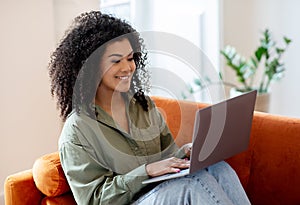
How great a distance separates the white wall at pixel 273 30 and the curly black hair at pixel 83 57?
179 centimetres

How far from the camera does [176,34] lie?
3318 mm

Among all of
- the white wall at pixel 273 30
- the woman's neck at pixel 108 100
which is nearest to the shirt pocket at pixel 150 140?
the woman's neck at pixel 108 100

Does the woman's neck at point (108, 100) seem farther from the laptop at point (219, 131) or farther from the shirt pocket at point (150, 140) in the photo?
the laptop at point (219, 131)

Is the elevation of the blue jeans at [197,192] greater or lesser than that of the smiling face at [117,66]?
lesser

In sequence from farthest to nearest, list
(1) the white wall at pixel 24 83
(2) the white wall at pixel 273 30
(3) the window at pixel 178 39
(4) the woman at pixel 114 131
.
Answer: (2) the white wall at pixel 273 30 < (3) the window at pixel 178 39 < (1) the white wall at pixel 24 83 < (4) the woman at pixel 114 131

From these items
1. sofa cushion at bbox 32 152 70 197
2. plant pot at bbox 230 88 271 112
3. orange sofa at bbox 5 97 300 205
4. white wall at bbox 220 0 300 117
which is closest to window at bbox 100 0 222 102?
white wall at bbox 220 0 300 117

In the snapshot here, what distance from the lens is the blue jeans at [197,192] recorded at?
1540mm

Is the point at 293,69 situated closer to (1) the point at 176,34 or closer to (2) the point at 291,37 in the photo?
(2) the point at 291,37

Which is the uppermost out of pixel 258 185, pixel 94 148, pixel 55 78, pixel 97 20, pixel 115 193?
pixel 97 20

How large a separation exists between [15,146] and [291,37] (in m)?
1.96

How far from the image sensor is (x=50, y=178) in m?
1.68

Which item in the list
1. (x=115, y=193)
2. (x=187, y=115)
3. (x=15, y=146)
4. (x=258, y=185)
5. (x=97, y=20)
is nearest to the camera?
(x=115, y=193)

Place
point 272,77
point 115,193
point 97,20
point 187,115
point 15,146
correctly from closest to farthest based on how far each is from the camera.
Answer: point 115,193 → point 97,20 → point 187,115 → point 15,146 → point 272,77

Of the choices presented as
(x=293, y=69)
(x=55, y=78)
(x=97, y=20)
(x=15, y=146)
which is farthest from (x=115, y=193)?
(x=293, y=69)
